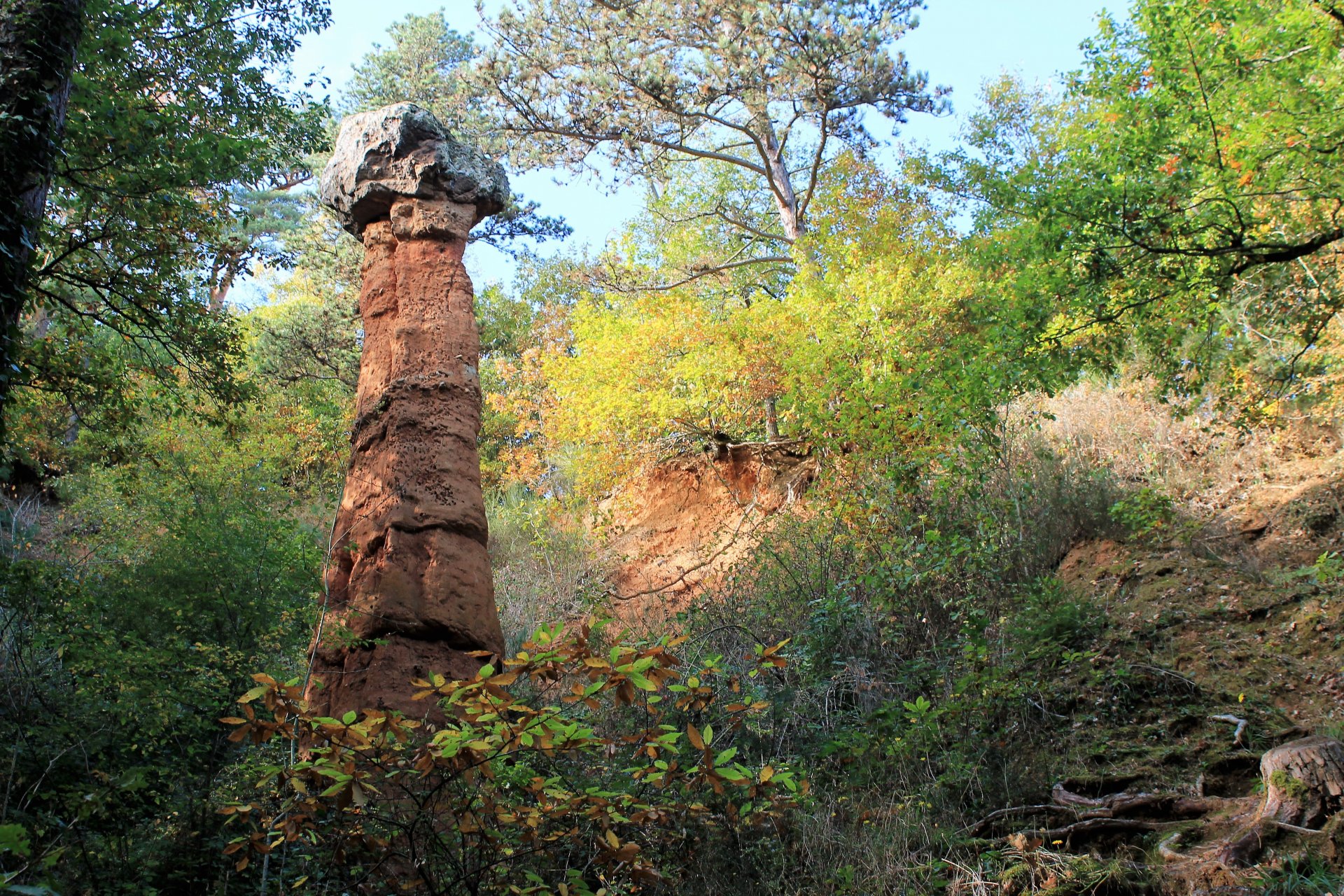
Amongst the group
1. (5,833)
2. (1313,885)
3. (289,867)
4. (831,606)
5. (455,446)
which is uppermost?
(455,446)

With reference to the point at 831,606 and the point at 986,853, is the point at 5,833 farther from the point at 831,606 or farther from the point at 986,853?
the point at 831,606

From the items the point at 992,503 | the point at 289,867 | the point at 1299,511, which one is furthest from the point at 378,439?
the point at 1299,511

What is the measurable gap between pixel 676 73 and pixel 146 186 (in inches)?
347

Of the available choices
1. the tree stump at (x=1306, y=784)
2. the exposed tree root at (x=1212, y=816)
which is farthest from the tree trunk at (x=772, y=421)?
the tree stump at (x=1306, y=784)

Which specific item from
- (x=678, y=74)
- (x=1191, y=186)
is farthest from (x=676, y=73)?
(x=1191, y=186)

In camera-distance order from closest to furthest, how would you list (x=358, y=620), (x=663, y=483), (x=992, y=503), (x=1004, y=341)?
(x=358, y=620)
(x=1004, y=341)
(x=992, y=503)
(x=663, y=483)

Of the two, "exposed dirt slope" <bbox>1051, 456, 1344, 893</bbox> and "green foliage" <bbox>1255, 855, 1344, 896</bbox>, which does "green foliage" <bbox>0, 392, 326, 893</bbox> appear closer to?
"green foliage" <bbox>1255, 855, 1344, 896</bbox>

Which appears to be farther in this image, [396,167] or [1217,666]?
[396,167]

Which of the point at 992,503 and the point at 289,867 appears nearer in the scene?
the point at 289,867

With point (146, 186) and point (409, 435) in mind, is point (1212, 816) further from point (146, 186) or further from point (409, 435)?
point (146, 186)

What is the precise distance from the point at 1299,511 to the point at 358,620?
299 inches

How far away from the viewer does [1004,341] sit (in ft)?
21.5

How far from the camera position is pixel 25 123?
15.4 ft

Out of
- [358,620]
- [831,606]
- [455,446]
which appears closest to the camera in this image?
[358,620]
